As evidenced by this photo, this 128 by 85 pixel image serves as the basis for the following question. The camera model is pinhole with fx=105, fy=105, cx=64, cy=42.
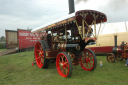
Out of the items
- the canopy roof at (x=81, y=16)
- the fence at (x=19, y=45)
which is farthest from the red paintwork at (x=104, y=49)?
the fence at (x=19, y=45)

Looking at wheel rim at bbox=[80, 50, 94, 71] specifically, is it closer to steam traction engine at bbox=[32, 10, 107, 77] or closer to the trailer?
steam traction engine at bbox=[32, 10, 107, 77]

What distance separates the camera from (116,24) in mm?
12383

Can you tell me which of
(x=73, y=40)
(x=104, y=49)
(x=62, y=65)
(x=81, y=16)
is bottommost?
(x=62, y=65)

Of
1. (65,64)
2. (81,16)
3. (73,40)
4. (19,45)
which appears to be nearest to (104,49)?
(73,40)

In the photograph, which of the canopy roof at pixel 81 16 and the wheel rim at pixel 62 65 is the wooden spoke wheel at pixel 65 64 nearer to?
the wheel rim at pixel 62 65

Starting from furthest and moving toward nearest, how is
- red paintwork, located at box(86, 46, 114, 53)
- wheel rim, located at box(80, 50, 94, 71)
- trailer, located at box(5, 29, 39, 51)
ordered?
trailer, located at box(5, 29, 39, 51), red paintwork, located at box(86, 46, 114, 53), wheel rim, located at box(80, 50, 94, 71)

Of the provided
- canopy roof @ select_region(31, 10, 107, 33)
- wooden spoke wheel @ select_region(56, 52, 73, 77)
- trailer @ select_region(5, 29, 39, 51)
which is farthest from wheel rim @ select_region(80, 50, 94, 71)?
trailer @ select_region(5, 29, 39, 51)

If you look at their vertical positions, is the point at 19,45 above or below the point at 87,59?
above

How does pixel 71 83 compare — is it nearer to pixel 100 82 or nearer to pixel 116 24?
pixel 100 82

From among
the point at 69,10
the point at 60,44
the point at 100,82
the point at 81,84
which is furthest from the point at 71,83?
the point at 69,10

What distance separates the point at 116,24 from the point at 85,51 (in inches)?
396

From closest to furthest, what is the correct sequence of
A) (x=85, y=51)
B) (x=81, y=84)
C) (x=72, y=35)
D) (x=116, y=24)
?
(x=81, y=84), (x=72, y=35), (x=85, y=51), (x=116, y=24)

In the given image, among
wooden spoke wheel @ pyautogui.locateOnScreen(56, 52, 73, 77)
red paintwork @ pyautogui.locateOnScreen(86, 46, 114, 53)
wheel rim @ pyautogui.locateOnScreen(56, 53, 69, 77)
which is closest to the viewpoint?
wooden spoke wheel @ pyautogui.locateOnScreen(56, 52, 73, 77)

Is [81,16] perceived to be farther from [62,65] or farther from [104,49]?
[104,49]
